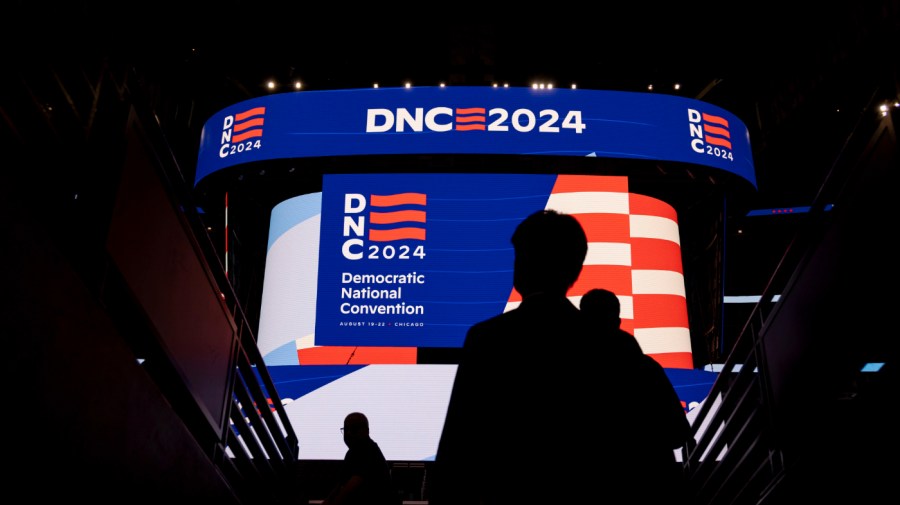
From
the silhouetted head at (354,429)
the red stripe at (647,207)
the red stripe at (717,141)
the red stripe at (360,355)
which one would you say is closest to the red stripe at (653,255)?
the red stripe at (647,207)

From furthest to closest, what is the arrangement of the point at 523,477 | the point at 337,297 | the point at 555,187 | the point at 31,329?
1. the point at 555,187
2. the point at 337,297
3. the point at 31,329
4. the point at 523,477

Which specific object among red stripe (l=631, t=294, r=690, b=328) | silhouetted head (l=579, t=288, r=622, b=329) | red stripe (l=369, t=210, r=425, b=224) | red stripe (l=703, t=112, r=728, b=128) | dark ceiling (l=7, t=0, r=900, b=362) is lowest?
silhouetted head (l=579, t=288, r=622, b=329)

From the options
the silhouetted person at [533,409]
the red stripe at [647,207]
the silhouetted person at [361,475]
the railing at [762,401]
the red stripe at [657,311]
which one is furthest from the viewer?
the red stripe at [647,207]

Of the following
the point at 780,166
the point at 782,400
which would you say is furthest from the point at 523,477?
the point at 780,166

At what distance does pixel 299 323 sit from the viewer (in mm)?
8000

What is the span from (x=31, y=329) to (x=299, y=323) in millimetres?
6152

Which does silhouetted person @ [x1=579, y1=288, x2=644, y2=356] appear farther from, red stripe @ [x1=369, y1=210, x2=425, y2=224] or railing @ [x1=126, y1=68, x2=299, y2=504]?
red stripe @ [x1=369, y1=210, x2=425, y2=224]

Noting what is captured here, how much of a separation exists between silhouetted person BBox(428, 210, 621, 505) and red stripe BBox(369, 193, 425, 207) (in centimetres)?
598

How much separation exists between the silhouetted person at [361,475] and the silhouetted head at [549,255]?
2.24 metres

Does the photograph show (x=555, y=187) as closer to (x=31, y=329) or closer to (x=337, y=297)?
(x=337, y=297)

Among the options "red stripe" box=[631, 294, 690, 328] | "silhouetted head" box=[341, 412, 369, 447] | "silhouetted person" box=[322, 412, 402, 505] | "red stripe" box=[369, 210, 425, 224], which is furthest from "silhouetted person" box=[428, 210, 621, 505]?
"red stripe" box=[631, 294, 690, 328]

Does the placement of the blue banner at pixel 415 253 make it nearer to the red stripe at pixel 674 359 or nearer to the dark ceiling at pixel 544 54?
the red stripe at pixel 674 359

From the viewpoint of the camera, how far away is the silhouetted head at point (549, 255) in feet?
5.36

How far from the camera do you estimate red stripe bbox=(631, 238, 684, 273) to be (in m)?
7.90
